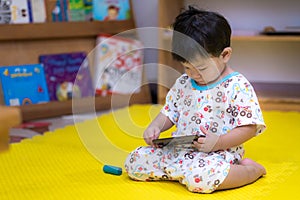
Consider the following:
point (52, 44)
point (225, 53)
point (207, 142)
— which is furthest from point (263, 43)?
point (207, 142)

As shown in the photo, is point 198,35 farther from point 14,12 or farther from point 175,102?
point 14,12

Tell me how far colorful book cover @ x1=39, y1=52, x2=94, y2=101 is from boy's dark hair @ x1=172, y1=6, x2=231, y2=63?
3.54 ft

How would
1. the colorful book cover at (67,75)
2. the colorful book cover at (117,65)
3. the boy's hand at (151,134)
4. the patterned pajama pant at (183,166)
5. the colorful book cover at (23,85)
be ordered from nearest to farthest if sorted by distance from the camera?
the patterned pajama pant at (183,166) → the boy's hand at (151,134) → the colorful book cover at (23,85) → the colorful book cover at (67,75) → the colorful book cover at (117,65)

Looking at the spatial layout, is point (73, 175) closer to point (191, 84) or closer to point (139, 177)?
point (139, 177)

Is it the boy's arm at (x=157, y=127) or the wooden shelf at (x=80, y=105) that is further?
the wooden shelf at (x=80, y=105)

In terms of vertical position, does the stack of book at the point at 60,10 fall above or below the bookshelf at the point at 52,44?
above

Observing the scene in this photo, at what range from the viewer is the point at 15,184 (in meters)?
1.16

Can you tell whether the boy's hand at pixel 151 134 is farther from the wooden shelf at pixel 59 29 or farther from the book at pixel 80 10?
the book at pixel 80 10

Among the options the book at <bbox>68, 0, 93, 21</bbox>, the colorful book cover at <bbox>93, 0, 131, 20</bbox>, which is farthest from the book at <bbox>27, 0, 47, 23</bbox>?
the colorful book cover at <bbox>93, 0, 131, 20</bbox>

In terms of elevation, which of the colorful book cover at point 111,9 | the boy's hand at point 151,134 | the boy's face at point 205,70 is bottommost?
the boy's hand at point 151,134

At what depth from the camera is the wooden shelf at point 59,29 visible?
2.00m

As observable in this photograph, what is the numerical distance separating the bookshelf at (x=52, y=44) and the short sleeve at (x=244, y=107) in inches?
40.8

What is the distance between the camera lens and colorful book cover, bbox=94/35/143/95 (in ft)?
7.39

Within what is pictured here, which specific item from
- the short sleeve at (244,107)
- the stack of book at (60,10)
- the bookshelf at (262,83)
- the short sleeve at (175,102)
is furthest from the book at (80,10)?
the short sleeve at (244,107)
